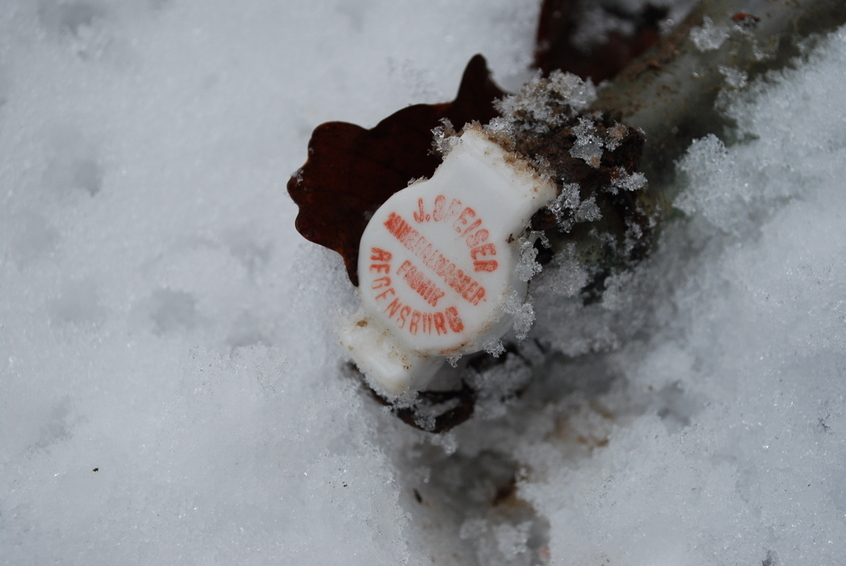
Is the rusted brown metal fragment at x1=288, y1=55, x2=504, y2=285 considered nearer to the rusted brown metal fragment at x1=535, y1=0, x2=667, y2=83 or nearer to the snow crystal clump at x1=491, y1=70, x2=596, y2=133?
the snow crystal clump at x1=491, y1=70, x2=596, y2=133

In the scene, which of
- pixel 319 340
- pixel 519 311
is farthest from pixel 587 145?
pixel 319 340

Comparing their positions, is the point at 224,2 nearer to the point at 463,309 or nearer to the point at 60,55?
the point at 60,55

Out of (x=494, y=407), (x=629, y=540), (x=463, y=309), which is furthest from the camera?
(x=494, y=407)

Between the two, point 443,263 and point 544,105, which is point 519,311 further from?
point 544,105

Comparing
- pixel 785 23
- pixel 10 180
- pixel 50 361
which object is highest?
pixel 785 23

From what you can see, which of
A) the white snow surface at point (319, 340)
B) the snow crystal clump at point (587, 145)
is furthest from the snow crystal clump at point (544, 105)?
the white snow surface at point (319, 340)

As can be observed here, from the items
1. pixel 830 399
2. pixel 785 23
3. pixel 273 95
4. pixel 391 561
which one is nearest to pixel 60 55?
pixel 273 95

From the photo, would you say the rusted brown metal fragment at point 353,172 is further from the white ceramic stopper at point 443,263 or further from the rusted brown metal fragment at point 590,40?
the rusted brown metal fragment at point 590,40

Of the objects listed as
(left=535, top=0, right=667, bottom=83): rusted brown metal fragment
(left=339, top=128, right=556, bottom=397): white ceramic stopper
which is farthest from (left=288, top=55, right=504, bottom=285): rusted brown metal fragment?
(left=535, top=0, right=667, bottom=83): rusted brown metal fragment
